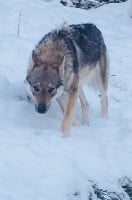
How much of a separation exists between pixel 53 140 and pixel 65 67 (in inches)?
33.7

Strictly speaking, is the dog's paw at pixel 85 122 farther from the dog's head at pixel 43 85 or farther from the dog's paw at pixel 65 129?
the dog's head at pixel 43 85

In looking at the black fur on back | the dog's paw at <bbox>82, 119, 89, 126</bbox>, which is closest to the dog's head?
the black fur on back

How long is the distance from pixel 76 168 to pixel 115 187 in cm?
43

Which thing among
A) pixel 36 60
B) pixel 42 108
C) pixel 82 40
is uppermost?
pixel 36 60

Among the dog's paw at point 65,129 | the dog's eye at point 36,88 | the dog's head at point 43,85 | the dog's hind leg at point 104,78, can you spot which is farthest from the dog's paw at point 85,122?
the dog's eye at point 36,88

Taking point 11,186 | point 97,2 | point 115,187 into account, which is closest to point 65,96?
point 115,187

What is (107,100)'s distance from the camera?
292 inches

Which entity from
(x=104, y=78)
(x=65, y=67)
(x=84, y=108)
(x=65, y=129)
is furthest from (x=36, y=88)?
(x=104, y=78)

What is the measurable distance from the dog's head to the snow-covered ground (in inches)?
12.5

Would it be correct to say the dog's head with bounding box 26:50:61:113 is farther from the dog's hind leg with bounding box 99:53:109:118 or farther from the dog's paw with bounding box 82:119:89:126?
the dog's hind leg with bounding box 99:53:109:118

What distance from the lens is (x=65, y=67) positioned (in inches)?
247

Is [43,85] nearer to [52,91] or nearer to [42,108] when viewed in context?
[52,91]

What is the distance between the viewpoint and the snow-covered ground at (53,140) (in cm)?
495

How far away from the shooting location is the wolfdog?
19.9ft
